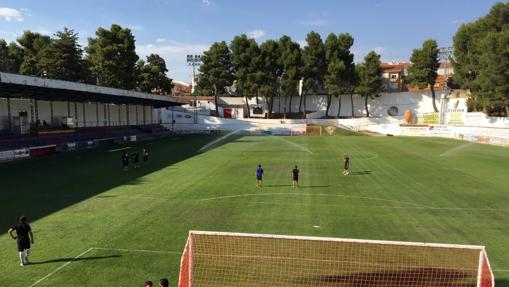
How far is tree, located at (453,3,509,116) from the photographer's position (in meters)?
66.8

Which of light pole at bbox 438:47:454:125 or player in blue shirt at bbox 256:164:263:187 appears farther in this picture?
light pole at bbox 438:47:454:125

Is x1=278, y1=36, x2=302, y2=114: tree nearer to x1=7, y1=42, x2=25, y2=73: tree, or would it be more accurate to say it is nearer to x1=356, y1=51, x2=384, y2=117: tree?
x1=356, y1=51, x2=384, y2=117: tree

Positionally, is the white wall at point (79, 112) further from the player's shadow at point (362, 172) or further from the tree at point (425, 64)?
the tree at point (425, 64)

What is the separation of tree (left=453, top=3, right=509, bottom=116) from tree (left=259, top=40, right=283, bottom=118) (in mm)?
40324

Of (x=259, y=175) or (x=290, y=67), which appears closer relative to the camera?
(x=259, y=175)

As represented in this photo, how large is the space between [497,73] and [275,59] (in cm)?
4833

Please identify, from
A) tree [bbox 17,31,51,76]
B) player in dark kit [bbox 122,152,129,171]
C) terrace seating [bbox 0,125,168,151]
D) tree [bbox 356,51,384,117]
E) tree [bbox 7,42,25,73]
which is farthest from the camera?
tree [bbox 356,51,384,117]

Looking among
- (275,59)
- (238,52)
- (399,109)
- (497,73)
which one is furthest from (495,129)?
(238,52)

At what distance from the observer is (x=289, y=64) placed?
95.4m

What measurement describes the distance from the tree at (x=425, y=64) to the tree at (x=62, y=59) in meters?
72.6

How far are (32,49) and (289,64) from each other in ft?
183

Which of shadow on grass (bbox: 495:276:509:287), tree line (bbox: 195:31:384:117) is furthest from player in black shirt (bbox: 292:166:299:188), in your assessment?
tree line (bbox: 195:31:384:117)

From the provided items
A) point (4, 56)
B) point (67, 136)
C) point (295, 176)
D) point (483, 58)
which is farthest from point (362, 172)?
point (4, 56)

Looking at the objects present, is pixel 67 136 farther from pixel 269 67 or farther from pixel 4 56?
pixel 269 67
